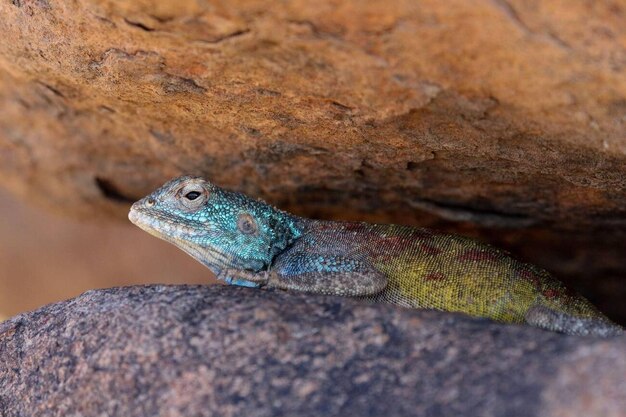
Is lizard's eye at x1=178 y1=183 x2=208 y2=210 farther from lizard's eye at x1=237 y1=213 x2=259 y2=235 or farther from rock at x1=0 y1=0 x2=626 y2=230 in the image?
rock at x1=0 y1=0 x2=626 y2=230

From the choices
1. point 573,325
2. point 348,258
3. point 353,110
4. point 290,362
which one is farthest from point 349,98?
point 573,325

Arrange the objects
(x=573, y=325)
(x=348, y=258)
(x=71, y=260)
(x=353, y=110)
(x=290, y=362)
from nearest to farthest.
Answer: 1. (x=290, y=362)
2. (x=573, y=325)
3. (x=353, y=110)
4. (x=348, y=258)
5. (x=71, y=260)

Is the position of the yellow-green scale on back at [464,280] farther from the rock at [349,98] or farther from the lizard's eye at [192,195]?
the lizard's eye at [192,195]

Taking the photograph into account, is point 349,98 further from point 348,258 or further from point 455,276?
point 455,276

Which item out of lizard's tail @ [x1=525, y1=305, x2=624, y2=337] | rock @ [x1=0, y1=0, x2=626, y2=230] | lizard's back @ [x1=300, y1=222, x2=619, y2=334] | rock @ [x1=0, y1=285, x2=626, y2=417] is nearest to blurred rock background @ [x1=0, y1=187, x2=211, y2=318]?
rock @ [x1=0, y1=0, x2=626, y2=230]

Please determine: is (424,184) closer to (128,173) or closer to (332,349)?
(332,349)

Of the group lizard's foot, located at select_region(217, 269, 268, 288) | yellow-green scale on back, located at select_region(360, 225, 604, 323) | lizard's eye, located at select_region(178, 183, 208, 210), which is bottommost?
yellow-green scale on back, located at select_region(360, 225, 604, 323)

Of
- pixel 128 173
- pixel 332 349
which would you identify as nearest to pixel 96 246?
pixel 128 173
